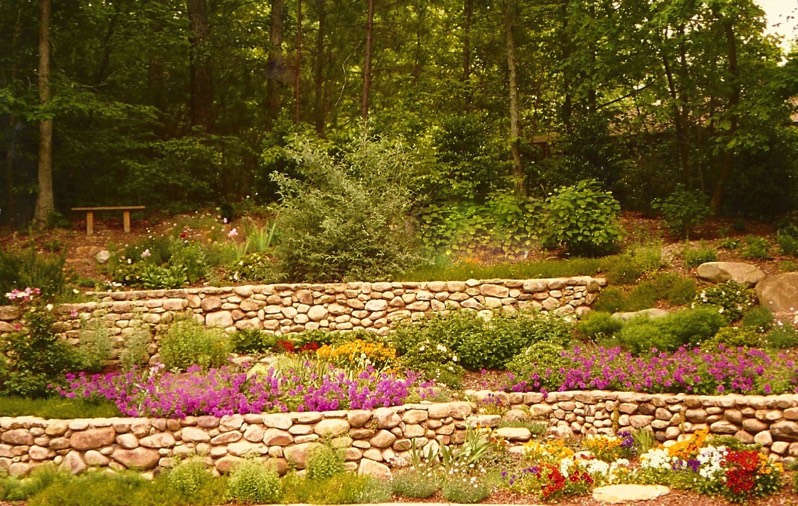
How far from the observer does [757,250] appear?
12031 millimetres

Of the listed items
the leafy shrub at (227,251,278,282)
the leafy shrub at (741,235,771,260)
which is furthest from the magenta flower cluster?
the leafy shrub at (741,235,771,260)

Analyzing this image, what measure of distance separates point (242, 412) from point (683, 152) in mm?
12292

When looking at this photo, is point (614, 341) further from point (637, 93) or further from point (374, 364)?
point (637, 93)

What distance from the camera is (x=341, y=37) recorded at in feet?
68.9

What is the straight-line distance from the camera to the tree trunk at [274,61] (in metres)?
18.6

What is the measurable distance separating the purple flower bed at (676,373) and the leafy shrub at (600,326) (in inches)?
35.1

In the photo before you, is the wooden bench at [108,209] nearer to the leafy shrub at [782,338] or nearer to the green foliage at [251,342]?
the green foliage at [251,342]

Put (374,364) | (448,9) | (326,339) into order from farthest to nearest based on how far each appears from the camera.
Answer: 1. (448,9)
2. (326,339)
3. (374,364)

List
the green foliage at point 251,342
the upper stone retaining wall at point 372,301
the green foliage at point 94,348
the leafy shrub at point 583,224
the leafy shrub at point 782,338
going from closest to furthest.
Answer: the leafy shrub at point 782,338 < the green foliage at point 94,348 < the green foliage at point 251,342 < the upper stone retaining wall at point 372,301 < the leafy shrub at point 583,224

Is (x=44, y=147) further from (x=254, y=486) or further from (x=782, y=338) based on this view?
(x=782, y=338)

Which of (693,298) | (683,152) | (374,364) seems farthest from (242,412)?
(683,152)

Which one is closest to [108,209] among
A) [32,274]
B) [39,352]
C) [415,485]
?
[32,274]

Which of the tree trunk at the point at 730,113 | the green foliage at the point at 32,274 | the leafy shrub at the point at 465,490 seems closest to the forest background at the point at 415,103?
the tree trunk at the point at 730,113

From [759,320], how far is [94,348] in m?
9.29
